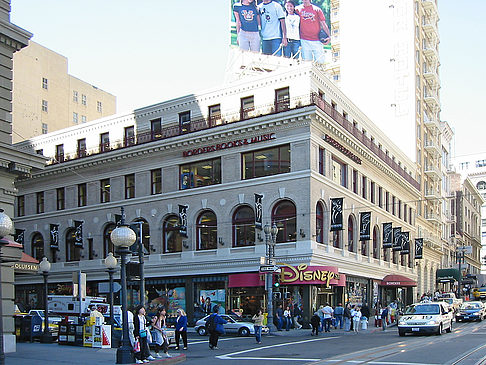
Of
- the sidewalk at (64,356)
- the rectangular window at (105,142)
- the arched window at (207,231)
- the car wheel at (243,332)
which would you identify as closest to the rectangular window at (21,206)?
the rectangular window at (105,142)

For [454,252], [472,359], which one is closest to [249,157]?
[472,359]

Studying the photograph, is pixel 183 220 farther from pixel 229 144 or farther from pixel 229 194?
pixel 229 144

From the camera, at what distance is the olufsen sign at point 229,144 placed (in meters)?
41.3

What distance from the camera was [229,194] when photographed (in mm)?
42688

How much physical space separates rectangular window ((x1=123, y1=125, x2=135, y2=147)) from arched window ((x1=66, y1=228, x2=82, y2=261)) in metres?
9.20

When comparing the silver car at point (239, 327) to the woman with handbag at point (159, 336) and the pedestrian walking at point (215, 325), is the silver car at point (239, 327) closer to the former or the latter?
the pedestrian walking at point (215, 325)

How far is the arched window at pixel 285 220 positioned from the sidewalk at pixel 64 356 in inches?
751

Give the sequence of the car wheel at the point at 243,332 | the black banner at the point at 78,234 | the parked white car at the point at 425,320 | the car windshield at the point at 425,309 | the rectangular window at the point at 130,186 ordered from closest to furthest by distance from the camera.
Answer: the parked white car at the point at 425,320 → the car windshield at the point at 425,309 → the car wheel at the point at 243,332 → the rectangular window at the point at 130,186 → the black banner at the point at 78,234

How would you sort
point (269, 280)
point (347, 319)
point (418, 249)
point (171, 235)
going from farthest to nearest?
point (418, 249) → point (171, 235) → point (347, 319) → point (269, 280)

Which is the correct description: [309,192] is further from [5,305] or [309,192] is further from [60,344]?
[5,305]

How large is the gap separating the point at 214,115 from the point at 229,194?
6207mm

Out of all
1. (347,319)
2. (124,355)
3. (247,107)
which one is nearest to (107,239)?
(247,107)

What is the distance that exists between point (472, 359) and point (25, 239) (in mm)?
44790

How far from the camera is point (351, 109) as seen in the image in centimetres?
4816
